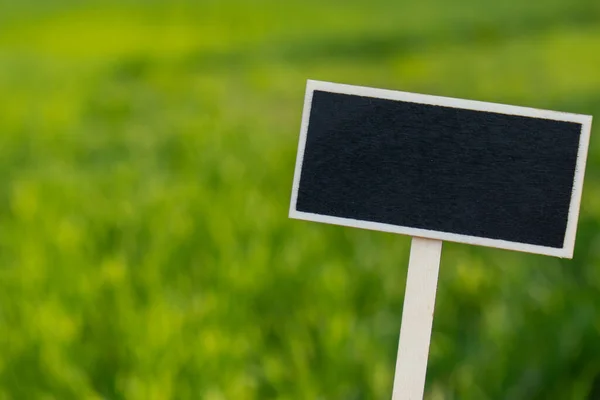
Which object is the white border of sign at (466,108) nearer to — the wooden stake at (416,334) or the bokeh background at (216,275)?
the wooden stake at (416,334)

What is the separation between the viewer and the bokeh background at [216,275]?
4.21 feet

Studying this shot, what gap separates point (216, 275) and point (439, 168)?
79 cm

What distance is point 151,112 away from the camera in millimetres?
2994

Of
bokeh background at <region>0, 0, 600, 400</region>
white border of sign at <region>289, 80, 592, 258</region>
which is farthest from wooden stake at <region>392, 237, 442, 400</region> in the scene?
bokeh background at <region>0, 0, 600, 400</region>

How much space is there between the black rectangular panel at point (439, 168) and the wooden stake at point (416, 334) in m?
0.05

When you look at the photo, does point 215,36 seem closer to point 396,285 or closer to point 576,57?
point 576,57

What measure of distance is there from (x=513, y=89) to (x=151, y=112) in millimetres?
1379

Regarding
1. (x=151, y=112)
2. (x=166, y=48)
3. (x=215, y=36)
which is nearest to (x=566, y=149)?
(x=151, y=112)

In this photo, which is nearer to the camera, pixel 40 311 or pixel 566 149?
pixel 566 149

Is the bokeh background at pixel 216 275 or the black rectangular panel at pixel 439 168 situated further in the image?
the bokeh background at pixel 216 275

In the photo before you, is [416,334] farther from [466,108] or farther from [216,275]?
[216,275]

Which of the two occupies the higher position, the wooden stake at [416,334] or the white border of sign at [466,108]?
the white border of sign at [466,108]

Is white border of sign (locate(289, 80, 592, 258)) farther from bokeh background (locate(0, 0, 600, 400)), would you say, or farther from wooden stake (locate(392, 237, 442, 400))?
bokeh background (locate(0, 0, 600, 400))

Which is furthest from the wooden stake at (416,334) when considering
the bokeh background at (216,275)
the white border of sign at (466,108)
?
the bokeh background at (216,275)
